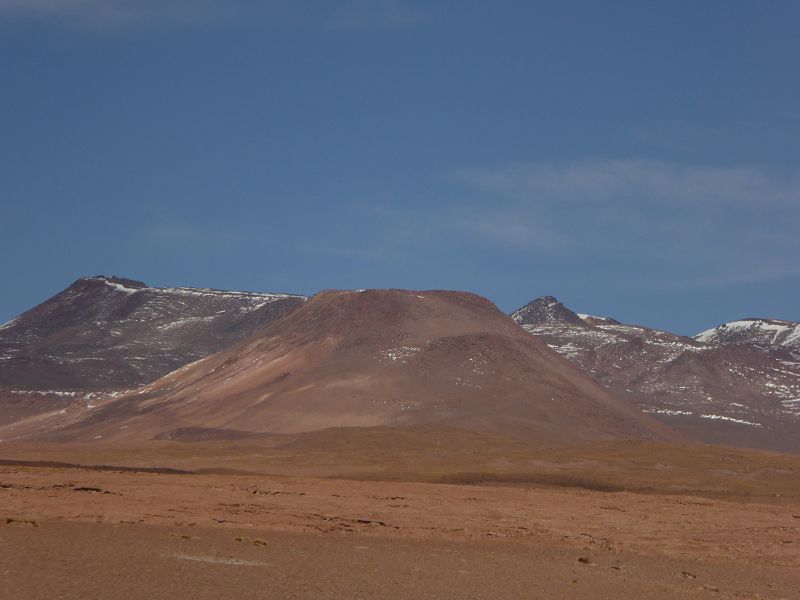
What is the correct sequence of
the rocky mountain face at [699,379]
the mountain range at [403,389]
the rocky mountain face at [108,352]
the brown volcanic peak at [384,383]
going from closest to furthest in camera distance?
the brown volcanic peak at [384,383] < the mountain range at [403,389] < the rocky mountain face at [699,379] < the rocky mountain face at [108,352]

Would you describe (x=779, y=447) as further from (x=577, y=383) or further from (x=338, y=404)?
(x=338, y=404)

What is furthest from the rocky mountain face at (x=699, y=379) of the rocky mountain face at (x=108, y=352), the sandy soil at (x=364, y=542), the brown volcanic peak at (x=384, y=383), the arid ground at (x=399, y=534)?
the sandy soil at (x=364, y=542)

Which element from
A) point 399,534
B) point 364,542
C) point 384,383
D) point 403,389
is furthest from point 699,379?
point 364,542

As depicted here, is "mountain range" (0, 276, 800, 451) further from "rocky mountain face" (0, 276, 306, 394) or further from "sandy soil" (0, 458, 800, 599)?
"sandy soil" (0, 458, 800, 599)

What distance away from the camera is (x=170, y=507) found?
25.4 meters

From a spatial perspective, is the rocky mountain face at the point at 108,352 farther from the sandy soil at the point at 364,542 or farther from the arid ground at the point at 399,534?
the sandy soil at the point at 364,542

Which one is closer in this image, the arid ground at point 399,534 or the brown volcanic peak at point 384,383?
the arid ground at point 399,534

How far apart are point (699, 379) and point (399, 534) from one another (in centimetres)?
13137

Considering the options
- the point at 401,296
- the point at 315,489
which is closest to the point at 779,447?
the point at 401,296

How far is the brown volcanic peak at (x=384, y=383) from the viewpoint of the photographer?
2972 inches

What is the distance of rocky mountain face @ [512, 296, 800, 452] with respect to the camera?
123 meters

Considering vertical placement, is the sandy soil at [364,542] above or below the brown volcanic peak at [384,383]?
below

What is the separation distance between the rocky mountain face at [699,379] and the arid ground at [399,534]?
79216 mm

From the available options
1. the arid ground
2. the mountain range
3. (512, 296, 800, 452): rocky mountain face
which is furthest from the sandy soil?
(512, 296, 800, 452): rocky mountain face
